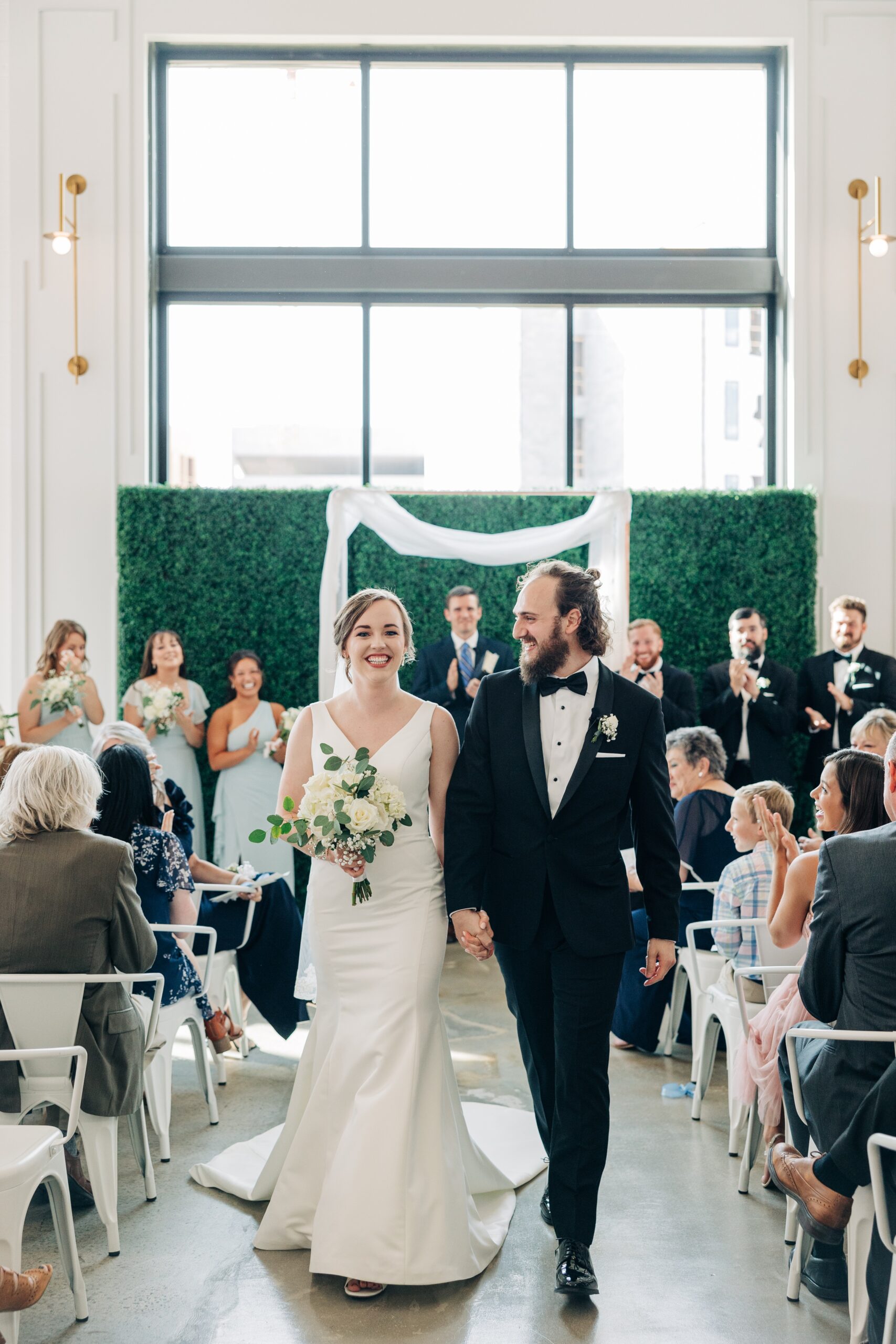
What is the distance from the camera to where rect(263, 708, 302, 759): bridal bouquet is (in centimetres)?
684

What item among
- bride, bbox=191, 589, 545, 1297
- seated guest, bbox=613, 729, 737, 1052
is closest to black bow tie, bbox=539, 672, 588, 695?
bride, bbox=191, 589, 545, 1297

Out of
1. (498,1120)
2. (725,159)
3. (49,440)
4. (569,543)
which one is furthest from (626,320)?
(498,1120)

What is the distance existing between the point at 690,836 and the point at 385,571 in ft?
11.9

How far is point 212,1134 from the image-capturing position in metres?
4.08

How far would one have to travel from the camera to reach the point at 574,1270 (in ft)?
9.57

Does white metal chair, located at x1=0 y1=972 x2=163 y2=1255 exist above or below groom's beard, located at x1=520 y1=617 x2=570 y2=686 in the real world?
below

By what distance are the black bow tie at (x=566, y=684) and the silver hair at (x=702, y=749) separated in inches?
75.8

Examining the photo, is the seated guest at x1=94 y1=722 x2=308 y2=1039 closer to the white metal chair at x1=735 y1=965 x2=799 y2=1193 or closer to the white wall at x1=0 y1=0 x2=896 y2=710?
the white metal chair at x1=735 y1=965 x2=799 y2=1193

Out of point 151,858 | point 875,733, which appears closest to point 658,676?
A: point 875,733

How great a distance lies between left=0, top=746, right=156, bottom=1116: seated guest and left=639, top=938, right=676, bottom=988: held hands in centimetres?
134

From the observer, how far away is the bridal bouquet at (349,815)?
297 centimetres

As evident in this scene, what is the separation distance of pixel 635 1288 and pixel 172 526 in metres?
6.02

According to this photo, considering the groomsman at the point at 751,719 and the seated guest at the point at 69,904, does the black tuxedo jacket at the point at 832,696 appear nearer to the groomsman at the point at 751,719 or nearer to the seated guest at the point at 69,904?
the groomsman at the point at 751,719

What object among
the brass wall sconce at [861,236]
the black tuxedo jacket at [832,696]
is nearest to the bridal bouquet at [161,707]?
the black tuxedo jacket at [832,696]
